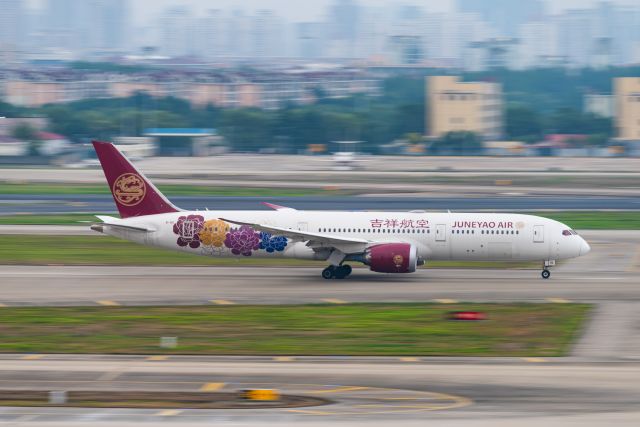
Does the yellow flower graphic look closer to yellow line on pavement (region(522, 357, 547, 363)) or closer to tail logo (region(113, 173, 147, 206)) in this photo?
tail logo (region(113, 173, 147, 206))

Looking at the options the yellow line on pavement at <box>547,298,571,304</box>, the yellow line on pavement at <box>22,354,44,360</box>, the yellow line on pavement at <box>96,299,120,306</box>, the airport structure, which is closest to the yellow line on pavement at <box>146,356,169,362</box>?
the yellow line on pavement at <box>22,354,44,360</box>

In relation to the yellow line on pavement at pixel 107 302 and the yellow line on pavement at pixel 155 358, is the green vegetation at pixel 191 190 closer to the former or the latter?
the yellow line on pavement at pixel 107 302

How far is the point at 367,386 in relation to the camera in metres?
31.4

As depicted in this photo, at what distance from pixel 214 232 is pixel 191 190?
49.1m

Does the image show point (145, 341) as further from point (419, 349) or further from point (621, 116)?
point (621, 116)

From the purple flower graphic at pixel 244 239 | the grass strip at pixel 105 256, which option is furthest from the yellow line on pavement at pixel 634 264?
the purple flower graphic at pixel 244 239

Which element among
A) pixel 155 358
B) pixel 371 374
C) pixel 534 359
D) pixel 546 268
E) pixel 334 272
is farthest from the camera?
pixel 546 268

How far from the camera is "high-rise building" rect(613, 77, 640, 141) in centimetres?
18750

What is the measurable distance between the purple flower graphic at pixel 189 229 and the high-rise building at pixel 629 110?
14592 centimetres

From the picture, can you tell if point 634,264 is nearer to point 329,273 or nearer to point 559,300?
point 559,300

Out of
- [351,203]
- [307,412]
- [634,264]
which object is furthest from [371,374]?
[351,203]

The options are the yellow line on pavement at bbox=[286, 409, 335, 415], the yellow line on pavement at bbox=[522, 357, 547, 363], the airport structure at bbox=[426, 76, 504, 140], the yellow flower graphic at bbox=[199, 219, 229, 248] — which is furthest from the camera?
the airport structure at bbox=[426, 76, 504, 140]

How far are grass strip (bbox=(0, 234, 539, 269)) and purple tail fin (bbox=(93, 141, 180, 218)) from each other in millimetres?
2732

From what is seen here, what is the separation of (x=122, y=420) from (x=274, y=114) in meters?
166
